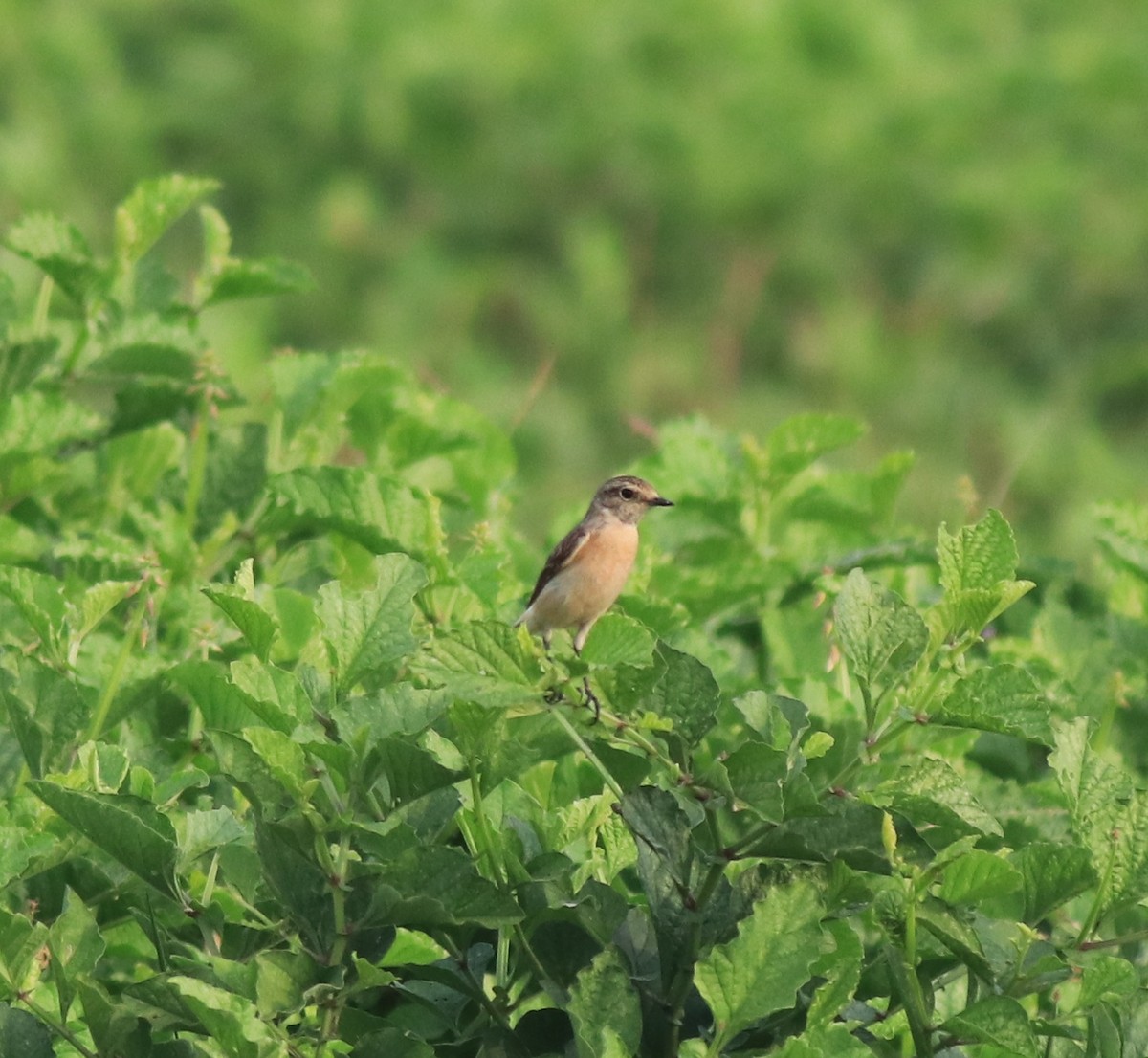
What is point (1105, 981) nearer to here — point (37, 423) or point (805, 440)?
point (805, 440)

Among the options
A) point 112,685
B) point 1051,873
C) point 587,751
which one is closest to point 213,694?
point 112,685

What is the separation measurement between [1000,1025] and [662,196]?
11231 mm

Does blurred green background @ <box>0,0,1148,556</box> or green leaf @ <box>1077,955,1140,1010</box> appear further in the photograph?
blurred green background @ <box>0,0,1148,556</box>

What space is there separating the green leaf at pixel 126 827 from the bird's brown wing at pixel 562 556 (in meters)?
1.71

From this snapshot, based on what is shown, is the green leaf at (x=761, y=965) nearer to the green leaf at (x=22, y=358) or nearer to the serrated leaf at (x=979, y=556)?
the serrated leaf at (x=979, y=556)

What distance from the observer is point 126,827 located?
7.59 feet

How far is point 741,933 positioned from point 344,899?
456 millimetres

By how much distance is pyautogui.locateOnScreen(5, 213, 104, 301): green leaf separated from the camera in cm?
365

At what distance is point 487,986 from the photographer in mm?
2684

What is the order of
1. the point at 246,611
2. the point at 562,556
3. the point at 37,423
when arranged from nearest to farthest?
1. the point at 246,611
2. the point at 37,423
3. the point at 562,556

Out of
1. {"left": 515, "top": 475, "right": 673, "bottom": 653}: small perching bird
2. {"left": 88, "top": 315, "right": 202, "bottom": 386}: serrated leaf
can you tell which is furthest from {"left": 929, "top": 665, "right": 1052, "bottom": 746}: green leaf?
{"left": 88, "top": 315, "right": 202, "bottom": 386}: serrated leaf

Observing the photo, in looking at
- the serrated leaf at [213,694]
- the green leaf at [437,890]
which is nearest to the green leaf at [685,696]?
the green leaf at [437,890]

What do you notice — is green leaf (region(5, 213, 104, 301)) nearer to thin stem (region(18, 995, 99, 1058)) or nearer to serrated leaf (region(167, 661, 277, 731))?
serrated leaf (region(167, 661, 277, 731))

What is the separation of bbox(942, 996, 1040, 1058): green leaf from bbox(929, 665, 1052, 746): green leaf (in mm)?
317
